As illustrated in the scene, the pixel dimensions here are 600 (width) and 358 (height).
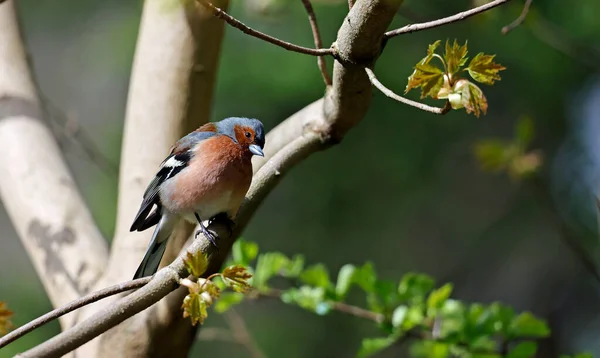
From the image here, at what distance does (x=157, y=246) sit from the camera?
2.28m

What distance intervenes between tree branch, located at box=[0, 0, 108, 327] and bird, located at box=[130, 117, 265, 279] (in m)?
0.41

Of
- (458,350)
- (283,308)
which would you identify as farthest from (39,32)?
(458,350)

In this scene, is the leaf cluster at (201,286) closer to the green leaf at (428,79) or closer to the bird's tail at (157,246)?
the green leaf at (428,79)

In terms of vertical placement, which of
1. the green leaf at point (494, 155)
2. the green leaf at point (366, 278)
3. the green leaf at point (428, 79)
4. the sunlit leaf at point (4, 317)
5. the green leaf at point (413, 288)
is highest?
the green leaf at point (494, 155)

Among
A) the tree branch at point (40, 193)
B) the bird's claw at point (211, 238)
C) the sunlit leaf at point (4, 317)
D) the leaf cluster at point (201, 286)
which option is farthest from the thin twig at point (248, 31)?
the tree branch at point (40, 193)

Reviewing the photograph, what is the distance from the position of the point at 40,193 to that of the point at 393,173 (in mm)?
2853

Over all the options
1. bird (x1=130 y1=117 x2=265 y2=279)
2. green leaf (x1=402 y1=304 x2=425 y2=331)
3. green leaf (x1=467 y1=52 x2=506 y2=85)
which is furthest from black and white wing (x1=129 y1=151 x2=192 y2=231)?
green leaf (x1=467 y1=52 x2=506 y2=85)

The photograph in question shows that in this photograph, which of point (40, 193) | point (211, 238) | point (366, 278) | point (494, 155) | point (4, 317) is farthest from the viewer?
point (494, 155)

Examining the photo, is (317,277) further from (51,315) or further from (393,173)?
(393,173)

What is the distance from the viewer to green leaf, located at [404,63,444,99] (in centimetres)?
134

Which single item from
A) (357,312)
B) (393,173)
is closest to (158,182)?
(357,312)

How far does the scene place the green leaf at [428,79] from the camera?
1.34 meters

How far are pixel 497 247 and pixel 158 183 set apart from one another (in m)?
3.97

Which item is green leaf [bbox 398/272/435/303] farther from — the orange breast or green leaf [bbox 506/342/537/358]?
the orange breast
